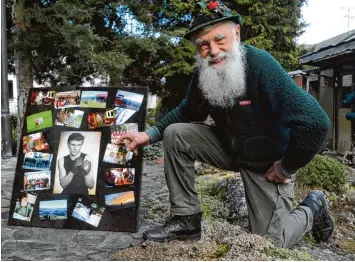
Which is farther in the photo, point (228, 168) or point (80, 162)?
point (80, 162)

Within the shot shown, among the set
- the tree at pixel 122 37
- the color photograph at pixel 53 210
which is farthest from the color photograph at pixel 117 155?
the tree at pixel 122 37

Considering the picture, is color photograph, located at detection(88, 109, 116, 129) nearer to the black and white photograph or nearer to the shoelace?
the black and white photograph

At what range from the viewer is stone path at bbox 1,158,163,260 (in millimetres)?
2652

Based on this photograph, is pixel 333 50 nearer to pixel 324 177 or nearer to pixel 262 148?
pixel 324 177

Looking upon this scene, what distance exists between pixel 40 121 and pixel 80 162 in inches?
Result: 20.5

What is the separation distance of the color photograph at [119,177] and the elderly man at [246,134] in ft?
0.90

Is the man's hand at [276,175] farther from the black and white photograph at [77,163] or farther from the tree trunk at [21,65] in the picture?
the tree trunk at [21,65]

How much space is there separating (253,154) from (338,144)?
8043mm

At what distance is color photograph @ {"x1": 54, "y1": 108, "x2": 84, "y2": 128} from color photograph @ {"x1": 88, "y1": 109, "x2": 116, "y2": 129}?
0.09 metres

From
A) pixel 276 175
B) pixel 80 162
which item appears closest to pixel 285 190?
pixel 276 175

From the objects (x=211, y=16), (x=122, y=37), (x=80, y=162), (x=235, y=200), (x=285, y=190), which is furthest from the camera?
(x=122, y=37)

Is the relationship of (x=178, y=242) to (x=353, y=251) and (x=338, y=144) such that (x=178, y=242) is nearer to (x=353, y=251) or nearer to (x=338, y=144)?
(x=353, y=251)

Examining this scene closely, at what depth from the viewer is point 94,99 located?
3309mm

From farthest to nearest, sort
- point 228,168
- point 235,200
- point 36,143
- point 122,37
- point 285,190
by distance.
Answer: point 122,37 < point 235,200 < point 36,143 < point 228,168 < point 285,190
